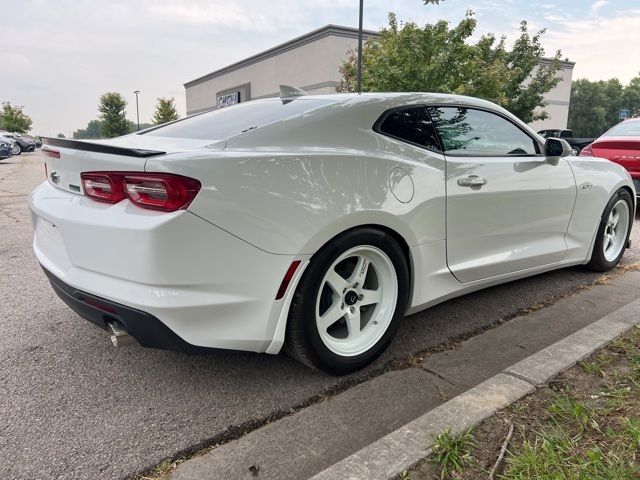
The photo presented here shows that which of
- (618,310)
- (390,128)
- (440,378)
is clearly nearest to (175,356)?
(440,378)

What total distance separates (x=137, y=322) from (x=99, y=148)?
786mm

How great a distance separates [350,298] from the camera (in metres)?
2.54

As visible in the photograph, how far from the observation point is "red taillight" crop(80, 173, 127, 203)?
206 cm

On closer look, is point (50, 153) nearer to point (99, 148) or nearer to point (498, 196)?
point (99, 148)

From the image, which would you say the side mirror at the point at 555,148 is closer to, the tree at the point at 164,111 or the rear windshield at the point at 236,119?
the rear windshield at the point at 236,119

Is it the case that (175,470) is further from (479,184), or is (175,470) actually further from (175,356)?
(479,184)

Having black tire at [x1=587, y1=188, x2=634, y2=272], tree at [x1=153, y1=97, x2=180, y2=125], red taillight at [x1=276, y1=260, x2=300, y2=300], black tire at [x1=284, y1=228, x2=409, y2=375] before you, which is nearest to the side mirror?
black tire at [x1=587, y1=188, x2=634, y2=272]

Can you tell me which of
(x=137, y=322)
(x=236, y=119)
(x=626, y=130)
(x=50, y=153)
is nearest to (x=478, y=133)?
(x=236, y=119)

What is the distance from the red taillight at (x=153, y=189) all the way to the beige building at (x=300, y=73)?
2332 cm

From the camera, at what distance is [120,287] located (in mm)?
2025

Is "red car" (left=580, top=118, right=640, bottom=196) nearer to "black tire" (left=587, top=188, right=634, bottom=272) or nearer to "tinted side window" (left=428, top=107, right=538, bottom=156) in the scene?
"black tire" (left=587, top=188, right=634, bottom=272)

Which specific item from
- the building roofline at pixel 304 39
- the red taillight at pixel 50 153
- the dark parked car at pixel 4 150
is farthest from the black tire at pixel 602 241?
the dark parked car at pixel 4 150

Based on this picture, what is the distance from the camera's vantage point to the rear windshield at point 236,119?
2.47 meters

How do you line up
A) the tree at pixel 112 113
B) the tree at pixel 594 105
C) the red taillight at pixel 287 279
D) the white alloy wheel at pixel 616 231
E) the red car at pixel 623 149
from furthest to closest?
the tree at pixel 594 105, the tree at pixel 112 113, the red car at pixel 623 149, the white alloy wheel at pixel 616 231, the red taillight at pixel 287 279
